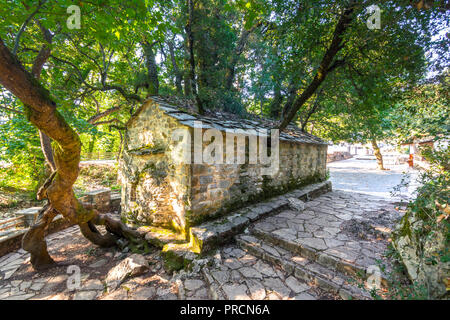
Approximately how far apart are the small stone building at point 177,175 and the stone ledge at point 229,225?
0.21m

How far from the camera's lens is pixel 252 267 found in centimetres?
285

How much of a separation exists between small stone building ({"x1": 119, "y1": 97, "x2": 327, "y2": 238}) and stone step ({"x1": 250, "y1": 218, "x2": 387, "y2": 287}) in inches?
44.9

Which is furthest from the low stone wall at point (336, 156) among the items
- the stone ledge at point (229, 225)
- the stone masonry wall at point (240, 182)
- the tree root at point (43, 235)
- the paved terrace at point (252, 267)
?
the tree root at point (43, 235)

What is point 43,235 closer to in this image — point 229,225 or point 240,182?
point 229,225

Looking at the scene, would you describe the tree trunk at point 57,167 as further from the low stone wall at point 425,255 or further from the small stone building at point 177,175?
the low stone wall at point 425,255

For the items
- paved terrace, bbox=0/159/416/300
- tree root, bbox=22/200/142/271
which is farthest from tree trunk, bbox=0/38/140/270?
paved terrace, bbox=0/159/416/300

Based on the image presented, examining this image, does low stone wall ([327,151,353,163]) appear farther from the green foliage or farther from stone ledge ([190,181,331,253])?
the green foliage

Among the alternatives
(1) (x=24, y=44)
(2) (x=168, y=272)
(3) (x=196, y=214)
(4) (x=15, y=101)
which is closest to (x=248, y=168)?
(3) (x=196, y=214)

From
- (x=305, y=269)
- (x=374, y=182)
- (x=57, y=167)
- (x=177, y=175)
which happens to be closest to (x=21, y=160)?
(x=57, y=167)

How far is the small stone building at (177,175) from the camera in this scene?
139 inches

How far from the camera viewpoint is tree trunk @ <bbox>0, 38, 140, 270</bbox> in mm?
2152
